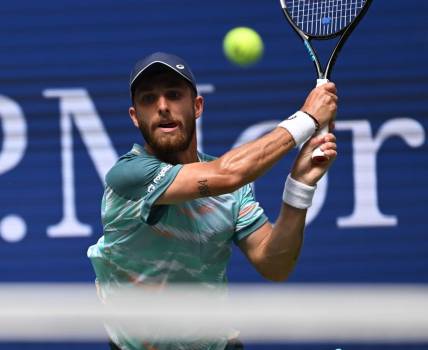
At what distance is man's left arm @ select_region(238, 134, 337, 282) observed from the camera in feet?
12.1

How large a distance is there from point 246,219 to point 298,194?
29cm

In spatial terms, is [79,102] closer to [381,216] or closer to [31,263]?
[31,263]

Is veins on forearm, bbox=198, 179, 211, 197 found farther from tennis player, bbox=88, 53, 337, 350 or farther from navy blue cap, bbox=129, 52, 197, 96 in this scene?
navy blue cap, bbox=129, 52, 197, 96

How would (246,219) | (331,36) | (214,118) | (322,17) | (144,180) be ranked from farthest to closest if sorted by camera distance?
1. (214,118)
2. (322,17)
3. (331,36)
4. (246,219)
5. (144,180)

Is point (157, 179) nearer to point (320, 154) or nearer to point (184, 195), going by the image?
point (184, 195)

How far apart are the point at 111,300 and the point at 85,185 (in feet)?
9.98

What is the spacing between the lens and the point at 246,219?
3945 mm

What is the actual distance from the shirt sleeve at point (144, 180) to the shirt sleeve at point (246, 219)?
380mm

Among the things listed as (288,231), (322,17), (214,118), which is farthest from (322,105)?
(214,118)

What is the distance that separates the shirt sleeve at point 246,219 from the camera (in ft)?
12.9

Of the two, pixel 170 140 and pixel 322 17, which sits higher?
pixel 322 17

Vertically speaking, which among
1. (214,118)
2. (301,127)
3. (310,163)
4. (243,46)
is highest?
(243,46)

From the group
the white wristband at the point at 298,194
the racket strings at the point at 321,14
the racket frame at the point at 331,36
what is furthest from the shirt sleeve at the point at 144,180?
the racket strings at the point at 321,14

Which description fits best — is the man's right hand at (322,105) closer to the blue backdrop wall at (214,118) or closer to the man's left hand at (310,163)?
the man's left hand at (310,163)
